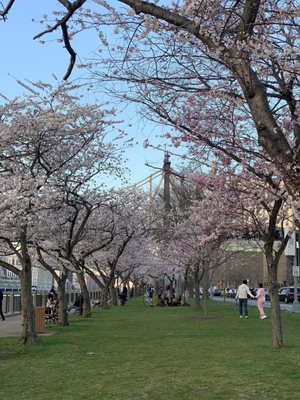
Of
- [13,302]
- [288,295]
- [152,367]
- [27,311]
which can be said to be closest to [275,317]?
[152,367]

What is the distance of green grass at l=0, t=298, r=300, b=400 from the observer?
25.2ft

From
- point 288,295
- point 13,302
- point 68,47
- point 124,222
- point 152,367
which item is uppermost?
point 124,222

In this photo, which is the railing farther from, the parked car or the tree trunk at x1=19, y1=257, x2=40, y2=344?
the parked car

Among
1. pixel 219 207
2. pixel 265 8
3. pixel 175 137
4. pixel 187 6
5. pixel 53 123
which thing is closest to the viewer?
pixel 187 6

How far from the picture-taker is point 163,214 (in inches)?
1368

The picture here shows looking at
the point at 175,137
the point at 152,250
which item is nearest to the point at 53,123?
the point at 175,137

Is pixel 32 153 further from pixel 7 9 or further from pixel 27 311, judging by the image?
pixel 7 9

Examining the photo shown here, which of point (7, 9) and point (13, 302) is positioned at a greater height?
point (7, 9)

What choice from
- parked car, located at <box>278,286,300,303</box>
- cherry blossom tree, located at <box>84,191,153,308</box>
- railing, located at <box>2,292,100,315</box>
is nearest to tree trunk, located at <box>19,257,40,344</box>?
cherry blossom tree, located at <box>84,191,153,308</box>

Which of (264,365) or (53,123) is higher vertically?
(53,123)

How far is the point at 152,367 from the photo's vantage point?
32.3 ft

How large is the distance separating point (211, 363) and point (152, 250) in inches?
1565

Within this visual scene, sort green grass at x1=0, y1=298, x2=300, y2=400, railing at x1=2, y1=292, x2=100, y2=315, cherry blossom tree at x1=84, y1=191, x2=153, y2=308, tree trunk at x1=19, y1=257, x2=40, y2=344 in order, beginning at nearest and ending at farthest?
1. green grass at x1=0, y1=298, x2=300, y2=400
2. tree trunk at x1=19, y1=257, x2=40, y2=344
3. cherry blossom tree at x1=84, y1=191, x2=153, y2=308
4. railing at x1=2, y1=292, x2=100, y2=315

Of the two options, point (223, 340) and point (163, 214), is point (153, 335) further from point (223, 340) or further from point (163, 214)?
point (163, 214)
